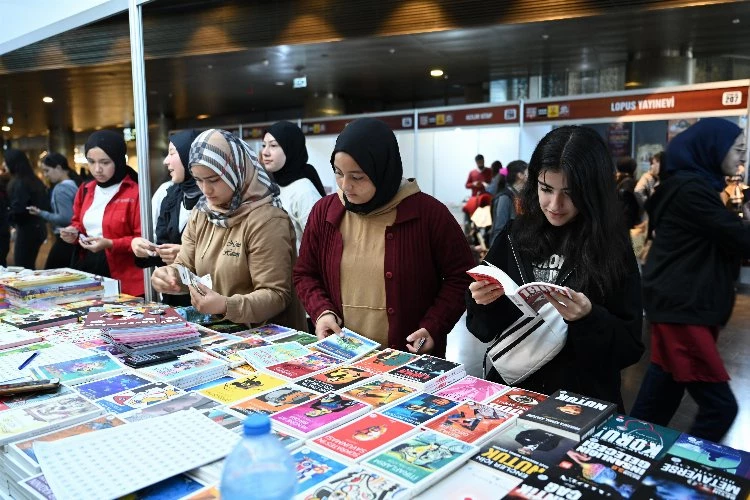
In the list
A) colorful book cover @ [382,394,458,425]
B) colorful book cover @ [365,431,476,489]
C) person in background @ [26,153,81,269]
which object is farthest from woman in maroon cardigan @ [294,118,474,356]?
person in background @ [26,153,81,269]

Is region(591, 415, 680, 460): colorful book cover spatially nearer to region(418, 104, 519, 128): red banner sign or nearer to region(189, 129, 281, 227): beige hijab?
region(189, 129, 281, 227): beige hijab

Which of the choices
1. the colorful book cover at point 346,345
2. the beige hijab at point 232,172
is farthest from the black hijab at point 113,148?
the colorful book cover at point 346,345

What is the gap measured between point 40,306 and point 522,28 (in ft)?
22.3

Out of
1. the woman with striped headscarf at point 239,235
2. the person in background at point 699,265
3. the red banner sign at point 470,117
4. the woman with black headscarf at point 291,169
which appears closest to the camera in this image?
the woman with striped headscarf at point 239,235

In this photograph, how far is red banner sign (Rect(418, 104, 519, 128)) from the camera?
8.10 metres

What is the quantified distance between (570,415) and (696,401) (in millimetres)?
1657

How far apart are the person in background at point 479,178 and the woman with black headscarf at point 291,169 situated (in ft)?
16.2

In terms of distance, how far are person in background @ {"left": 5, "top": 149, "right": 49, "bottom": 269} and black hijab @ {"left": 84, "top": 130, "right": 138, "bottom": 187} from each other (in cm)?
294

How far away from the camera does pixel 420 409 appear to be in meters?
1.33

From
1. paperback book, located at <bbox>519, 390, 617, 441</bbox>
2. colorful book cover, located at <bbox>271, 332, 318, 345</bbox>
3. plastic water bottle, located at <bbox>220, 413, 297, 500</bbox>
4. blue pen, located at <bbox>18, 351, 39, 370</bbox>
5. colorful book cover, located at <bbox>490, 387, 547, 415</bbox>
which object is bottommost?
colorful book cover, located at <bbox>271, 332, 318, 345</bbox>

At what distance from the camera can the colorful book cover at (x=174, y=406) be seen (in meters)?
1.31

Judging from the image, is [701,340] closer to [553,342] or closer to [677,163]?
[677,163]

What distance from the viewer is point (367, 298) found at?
2016 millimetres

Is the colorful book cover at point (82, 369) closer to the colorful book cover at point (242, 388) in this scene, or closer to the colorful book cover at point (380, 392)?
the colorful book cover at point (242, 388)
